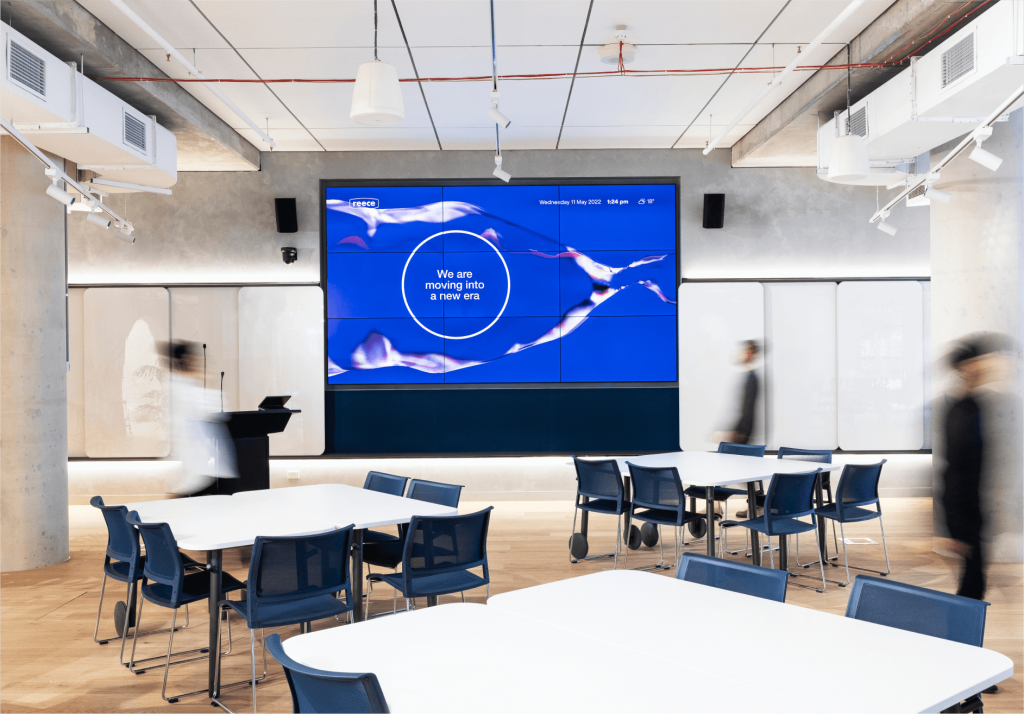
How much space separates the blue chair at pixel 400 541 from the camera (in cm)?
459

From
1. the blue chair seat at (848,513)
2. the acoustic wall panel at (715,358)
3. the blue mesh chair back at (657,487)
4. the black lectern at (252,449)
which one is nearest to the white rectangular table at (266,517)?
the black lectern at (252,449)

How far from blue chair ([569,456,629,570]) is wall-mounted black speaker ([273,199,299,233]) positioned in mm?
4540

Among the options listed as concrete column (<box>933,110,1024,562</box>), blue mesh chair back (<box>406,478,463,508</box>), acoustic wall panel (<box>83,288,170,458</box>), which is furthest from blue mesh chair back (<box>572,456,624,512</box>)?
acoustic wall panel (<box>83,288,170,458</box>)

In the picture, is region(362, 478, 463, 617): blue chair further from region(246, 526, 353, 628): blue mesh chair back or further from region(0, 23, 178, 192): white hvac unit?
region(0, 23, 178, 192): white hvac unit

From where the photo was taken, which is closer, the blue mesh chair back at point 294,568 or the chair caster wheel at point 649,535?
the blue mesh chair back at point 294,568

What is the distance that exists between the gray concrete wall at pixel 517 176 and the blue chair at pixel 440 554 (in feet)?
17.7

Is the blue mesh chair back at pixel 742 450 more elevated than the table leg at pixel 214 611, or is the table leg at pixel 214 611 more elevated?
the blue mesh chair back at pixel 742 450

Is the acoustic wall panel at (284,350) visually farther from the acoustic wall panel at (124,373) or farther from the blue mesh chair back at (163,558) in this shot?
the blue mesh chair back at (163,558)

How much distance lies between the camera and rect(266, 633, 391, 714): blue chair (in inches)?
69.7

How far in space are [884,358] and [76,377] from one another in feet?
30.4

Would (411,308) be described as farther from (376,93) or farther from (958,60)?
(958,60)

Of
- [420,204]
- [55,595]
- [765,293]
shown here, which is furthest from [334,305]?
[765,293]

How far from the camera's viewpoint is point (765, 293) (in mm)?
8641

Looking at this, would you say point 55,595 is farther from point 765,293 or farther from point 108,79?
point 765,293
